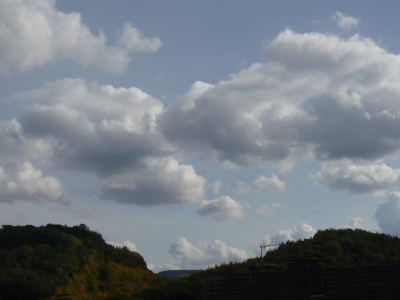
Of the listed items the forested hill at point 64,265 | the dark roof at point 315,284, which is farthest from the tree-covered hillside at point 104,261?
the dark roof at point 315,284

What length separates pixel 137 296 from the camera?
4750cm

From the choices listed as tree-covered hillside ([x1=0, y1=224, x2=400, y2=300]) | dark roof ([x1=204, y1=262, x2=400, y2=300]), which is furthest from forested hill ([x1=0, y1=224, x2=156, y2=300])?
dark roof ([x1=204, y1=262, x2=400, y2=300])

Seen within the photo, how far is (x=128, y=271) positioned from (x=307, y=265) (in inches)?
2463

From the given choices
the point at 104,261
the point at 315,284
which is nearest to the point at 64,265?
the point at 104,261

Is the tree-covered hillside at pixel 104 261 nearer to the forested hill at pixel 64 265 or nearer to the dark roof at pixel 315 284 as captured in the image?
the forested hill at pixel 64 265

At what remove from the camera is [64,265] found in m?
68.7

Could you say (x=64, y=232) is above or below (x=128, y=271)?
above

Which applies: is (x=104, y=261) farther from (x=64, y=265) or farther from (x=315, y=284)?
(x=315, y=284)

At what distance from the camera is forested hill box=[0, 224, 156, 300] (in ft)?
188

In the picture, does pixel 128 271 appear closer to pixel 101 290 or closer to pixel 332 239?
pixel 101 290

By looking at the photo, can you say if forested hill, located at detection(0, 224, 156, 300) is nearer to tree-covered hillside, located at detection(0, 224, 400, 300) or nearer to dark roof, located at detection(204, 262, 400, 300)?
tree-covered hillside, located at detection(0, 224, 400, 300)

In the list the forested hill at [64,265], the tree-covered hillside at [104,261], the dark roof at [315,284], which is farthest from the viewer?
the forested hill at [64,265]

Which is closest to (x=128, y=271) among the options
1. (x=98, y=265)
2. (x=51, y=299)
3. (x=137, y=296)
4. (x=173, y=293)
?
(x=98, y=265)

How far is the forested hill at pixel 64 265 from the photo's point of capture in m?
57.2
